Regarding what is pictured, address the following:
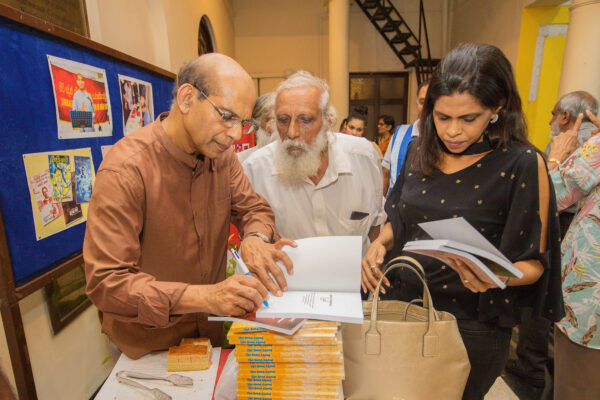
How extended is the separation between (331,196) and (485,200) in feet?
2.81

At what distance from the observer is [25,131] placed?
4.75 feet

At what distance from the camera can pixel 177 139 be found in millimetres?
1263

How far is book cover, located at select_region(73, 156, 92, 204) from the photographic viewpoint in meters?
1.77

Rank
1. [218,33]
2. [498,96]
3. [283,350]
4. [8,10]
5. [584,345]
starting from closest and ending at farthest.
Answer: [283,350] → [498,96] → [8,10] → [584,345] → [218,33]

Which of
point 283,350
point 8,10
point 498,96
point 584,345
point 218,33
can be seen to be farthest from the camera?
point 218,33

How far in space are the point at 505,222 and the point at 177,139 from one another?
1.23 meters

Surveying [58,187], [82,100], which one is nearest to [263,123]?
[82,100]

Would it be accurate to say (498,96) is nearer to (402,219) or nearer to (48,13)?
(402,219)

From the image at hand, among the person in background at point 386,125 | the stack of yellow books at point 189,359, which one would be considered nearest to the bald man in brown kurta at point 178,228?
the stack of yellow books at point 189,359

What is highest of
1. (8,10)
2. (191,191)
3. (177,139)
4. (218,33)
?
(218,33)

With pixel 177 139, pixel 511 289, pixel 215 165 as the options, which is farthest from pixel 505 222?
pixel 177 139

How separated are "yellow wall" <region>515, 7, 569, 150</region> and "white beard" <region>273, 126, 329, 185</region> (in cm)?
547

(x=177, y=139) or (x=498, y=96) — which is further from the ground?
(x=498, y=96)

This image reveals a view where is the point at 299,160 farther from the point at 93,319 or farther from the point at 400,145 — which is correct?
the point at 93,319
